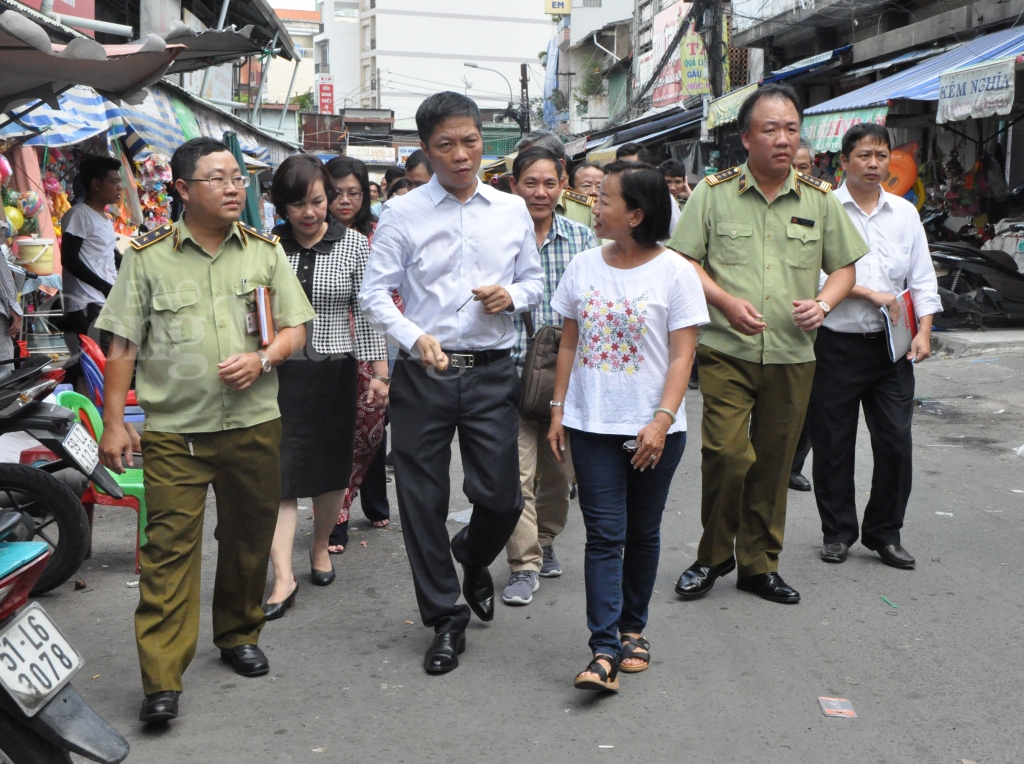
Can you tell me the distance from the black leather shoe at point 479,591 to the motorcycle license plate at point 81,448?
1.69 m

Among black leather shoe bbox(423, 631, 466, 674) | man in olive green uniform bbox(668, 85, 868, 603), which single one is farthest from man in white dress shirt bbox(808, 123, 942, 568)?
black leather shoe bbox(423, 631, 466, 674)

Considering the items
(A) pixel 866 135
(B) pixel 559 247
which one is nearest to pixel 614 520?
(B) pixel 559 247

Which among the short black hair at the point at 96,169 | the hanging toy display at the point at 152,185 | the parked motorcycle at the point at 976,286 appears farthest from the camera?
the parked motorcycle at the point at 976,286

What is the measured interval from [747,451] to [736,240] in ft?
2.94

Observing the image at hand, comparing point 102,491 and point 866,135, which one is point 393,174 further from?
point 102,491

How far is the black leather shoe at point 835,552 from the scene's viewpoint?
5254 mm

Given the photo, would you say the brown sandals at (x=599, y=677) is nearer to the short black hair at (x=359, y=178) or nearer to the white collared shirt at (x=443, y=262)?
the white collared shirt at (x=443, y=262)

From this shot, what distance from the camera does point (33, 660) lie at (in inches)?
107

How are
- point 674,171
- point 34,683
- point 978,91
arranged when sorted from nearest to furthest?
point 34,683 → point 674,171 → point 978,91

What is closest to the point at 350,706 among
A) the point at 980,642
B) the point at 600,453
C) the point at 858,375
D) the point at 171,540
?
the point at 171,540

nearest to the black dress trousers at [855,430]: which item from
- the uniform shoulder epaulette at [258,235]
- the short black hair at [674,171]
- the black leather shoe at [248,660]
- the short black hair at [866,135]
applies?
the short black hair at [866,135]

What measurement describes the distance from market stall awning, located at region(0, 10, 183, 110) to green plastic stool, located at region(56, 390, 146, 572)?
1600 millimetres

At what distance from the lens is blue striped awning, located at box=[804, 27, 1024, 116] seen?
39.9 feet

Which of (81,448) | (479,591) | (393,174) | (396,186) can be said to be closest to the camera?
(479,591)
